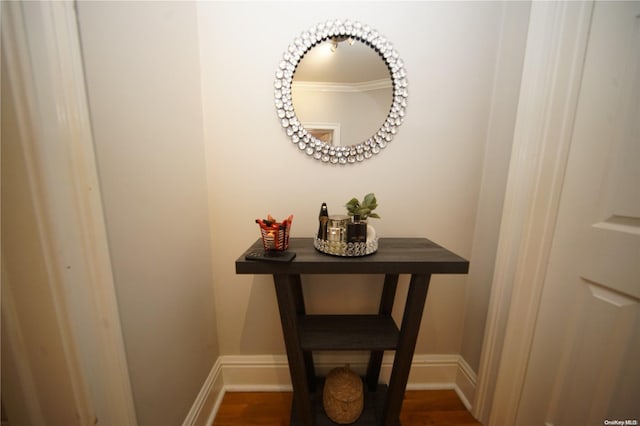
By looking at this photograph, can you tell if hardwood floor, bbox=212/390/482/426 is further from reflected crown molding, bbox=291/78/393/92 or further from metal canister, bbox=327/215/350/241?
reflected crown molding, bbox=291/78/393/92

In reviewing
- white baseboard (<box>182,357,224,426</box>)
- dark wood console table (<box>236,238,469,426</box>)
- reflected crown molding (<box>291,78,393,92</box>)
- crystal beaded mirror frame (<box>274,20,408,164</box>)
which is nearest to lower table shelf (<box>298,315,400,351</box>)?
dark wood console table (<box>236,238,469,426</box>)

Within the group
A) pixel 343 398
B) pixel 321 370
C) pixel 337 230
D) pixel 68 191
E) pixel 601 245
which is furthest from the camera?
pixel 321 370

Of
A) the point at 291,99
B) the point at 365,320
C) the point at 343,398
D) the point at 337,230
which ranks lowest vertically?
the point at 343,398

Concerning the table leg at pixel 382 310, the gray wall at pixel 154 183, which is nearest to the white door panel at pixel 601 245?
the table leg at pixel 382 310

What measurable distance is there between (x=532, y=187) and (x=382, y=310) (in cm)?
82

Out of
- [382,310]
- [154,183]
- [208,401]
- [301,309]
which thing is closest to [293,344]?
[301,309]

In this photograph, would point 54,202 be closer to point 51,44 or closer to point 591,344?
point 51,44

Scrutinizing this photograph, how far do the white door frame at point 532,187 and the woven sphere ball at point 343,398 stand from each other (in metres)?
0.61

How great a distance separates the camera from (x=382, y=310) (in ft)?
3.59

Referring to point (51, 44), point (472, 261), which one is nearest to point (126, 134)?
point (51, 44)

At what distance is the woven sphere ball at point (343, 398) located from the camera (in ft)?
3.04

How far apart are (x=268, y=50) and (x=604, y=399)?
5.98ft

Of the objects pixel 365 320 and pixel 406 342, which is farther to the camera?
pixel 365 320

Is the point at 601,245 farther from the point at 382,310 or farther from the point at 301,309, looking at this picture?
the point at 301,309
